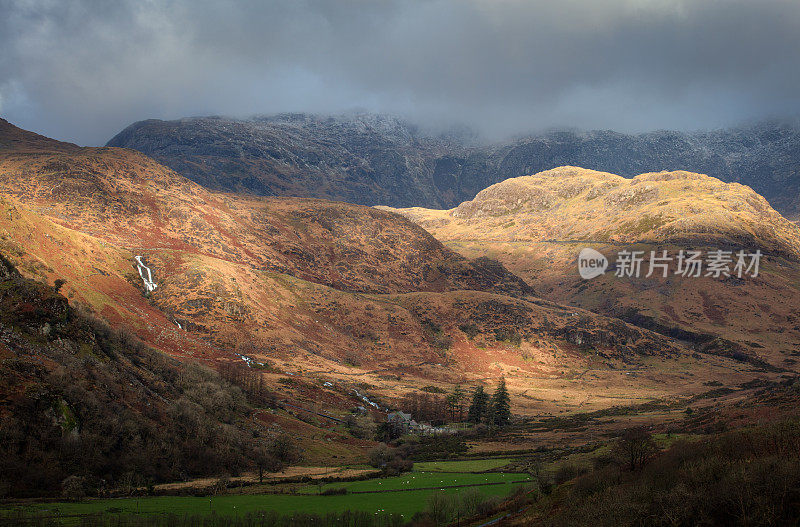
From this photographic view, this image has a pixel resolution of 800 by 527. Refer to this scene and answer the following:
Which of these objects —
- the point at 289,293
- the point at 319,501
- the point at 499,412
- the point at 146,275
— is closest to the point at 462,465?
the point at 319,501

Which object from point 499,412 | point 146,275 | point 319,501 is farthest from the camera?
point 146,275

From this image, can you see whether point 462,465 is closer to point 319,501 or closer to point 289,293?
point 319,501

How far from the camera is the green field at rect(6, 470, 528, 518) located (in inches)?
1045

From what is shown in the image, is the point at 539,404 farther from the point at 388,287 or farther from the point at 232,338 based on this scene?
the point at 388,287

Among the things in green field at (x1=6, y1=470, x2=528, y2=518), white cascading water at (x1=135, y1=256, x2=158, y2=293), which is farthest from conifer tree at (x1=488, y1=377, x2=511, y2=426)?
white cascading water at (x1=135, y1=256, x2=158, y2=293)

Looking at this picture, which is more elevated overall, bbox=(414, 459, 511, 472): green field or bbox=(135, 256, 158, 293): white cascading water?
bbox=(135, 256, 158, 293): white cascading water

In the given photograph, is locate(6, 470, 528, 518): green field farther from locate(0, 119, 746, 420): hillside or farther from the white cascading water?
the white cascading water

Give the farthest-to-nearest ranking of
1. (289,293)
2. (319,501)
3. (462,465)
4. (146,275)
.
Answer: (289,293) → (146,275) → (462,465) → (319,501)

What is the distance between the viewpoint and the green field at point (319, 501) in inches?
1045

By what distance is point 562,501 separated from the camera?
2666 cm

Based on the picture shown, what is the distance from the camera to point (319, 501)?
111ft

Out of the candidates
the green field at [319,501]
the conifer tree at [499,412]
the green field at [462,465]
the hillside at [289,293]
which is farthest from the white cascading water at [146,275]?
the green field at [319,501]

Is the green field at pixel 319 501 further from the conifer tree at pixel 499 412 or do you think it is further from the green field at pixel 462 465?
the conifer tree at pixel 499 412

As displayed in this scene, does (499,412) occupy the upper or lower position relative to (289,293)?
lower
